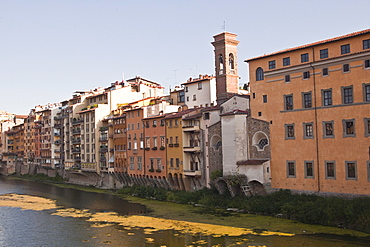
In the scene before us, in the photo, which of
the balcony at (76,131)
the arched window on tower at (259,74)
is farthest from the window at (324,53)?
the balcony at (76,131)

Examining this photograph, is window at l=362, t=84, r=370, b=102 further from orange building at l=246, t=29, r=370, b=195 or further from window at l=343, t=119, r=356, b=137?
window at l=343, t=119, r=356, b=137

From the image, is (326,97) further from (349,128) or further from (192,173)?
(192,173)

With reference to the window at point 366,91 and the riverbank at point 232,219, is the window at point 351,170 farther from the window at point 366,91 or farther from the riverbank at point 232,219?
the window at point 366,91

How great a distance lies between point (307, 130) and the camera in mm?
39250

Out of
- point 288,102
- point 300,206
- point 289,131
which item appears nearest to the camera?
point 300,206

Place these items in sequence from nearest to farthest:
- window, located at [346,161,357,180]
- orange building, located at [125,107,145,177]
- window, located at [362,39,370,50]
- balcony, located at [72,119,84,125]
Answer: window, located at [362,39,370,50], window, located at [346,161,357,180], orange building, located at [125,107,145,177], balcony, located at [72,119,84,125]

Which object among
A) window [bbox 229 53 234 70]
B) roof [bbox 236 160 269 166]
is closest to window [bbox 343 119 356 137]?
roof [bbox 236 160 269 166]

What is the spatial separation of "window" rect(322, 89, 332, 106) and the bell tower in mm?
14938

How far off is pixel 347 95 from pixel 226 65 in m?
18.6

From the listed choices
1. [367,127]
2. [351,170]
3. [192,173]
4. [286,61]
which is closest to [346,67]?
[367,127]

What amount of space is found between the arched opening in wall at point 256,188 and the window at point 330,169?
24.1 feet

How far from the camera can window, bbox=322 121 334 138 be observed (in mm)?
37156

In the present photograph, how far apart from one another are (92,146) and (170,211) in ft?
112

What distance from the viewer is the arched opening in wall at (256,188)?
42.8m
